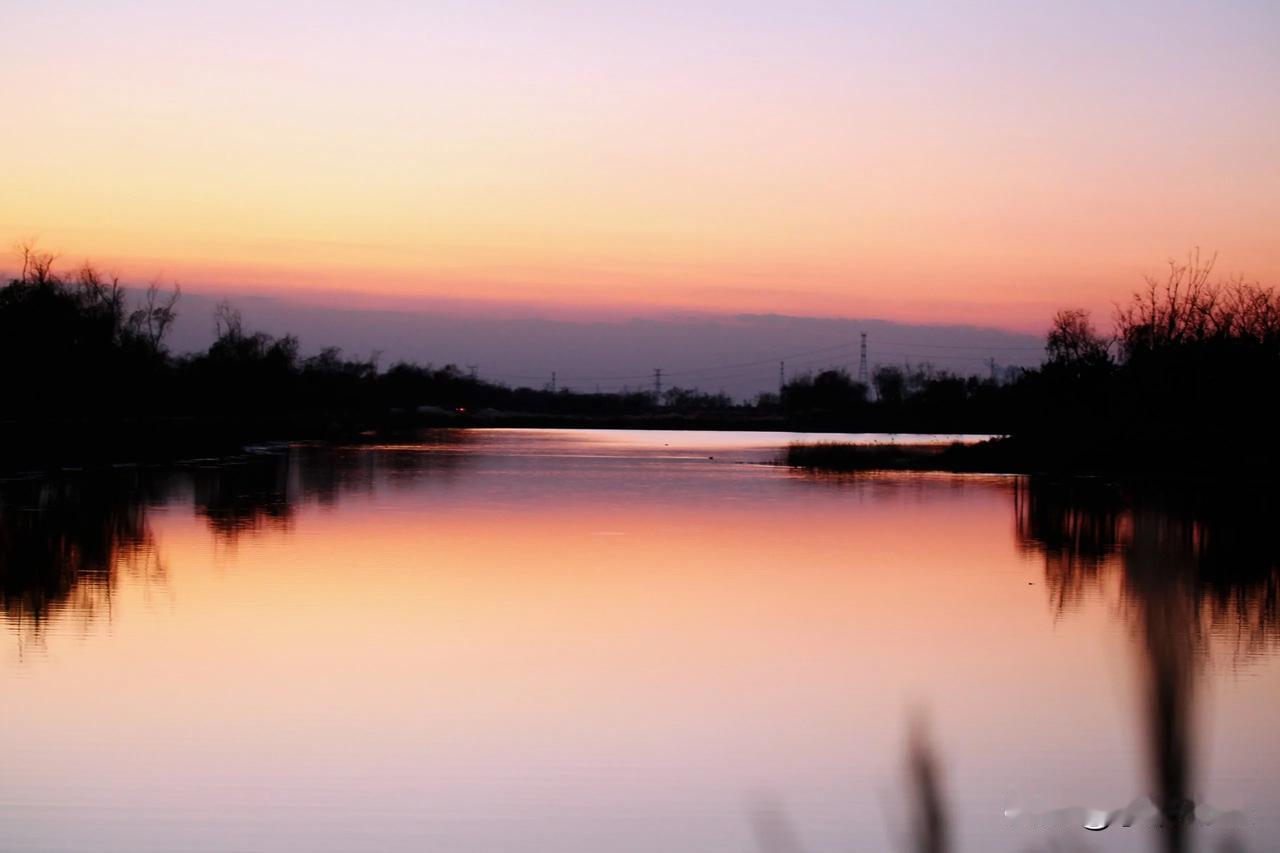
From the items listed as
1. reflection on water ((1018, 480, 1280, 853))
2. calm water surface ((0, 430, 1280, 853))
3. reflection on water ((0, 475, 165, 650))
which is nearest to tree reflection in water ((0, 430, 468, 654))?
reflection on water ((0, 475, 165, 650))

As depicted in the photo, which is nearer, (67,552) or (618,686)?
(618,686)

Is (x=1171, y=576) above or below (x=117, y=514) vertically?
above

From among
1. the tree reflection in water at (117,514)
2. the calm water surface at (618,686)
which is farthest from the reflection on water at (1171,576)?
the tree reflection in water at (117,514)

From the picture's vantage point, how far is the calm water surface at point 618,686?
6.07 m

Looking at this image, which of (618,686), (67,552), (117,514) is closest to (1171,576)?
(618,686)

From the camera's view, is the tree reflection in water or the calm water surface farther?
the tree reflection in water

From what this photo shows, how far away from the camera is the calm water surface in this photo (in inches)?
239

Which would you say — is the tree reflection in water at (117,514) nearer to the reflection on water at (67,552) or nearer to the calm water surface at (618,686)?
the reflection on water at (67,552)

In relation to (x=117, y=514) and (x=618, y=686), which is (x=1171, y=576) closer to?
(x=618, y=686)

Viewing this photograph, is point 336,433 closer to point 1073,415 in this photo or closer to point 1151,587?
point 1073,415

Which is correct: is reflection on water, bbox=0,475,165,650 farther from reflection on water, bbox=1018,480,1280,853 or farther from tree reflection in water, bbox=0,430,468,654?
reflection on water, bbox=1018,480,1280,853

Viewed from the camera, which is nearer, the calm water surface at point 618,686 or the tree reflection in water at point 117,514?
the calm water surface at point 618,686

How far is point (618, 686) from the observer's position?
9547mm

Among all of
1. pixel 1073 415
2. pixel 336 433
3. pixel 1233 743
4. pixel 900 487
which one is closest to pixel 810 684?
pixel 1233 743
